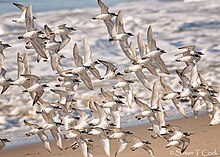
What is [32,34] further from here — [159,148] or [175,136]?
[159,148]

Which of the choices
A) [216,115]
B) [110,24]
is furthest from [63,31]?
[216,115]

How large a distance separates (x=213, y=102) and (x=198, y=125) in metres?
1.93

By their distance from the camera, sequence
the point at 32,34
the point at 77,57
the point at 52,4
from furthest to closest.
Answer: the point at 52,4, the point at 77,57, the point at 32,34

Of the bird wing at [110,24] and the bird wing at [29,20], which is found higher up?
the bird wing at [29,20]

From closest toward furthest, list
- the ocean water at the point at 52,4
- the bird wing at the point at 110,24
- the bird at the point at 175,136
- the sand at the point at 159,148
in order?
the bird at the point at 175,136, the bird wing at the point at 110,24, the sand at the point at 159,148, the ocean water at the point at 52,4

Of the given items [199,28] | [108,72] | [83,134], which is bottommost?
[199,28]

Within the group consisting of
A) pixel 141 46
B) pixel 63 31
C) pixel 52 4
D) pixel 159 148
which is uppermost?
pixel 63 31

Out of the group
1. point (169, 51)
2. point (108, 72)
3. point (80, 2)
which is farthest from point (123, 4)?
point (108, 72)

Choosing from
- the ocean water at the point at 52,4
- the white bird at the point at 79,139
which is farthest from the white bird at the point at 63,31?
the ocean water at the point at 52,4

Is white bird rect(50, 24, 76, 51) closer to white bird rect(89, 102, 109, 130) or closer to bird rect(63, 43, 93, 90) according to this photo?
bird rect(63, 43, 93, 90)

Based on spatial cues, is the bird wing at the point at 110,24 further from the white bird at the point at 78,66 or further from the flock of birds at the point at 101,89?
the white bird at the point at 78,66

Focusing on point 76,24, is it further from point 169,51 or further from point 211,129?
point 211,129

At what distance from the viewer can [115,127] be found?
4.33 meters

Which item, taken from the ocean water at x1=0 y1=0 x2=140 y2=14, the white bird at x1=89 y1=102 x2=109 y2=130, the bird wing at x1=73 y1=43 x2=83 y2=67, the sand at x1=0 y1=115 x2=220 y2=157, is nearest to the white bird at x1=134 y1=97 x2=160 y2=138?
the white bird at x1=89 y1=102 x2=109 y2=130
